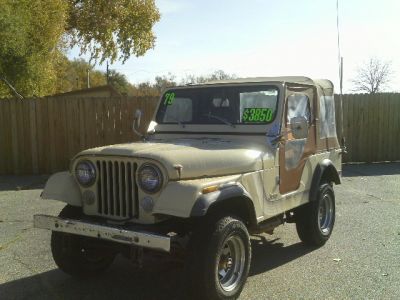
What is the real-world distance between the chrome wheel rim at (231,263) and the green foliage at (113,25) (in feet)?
86.1

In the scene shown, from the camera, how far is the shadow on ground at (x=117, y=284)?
16.4ft

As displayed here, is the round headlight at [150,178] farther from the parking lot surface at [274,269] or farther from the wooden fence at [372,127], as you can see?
the wooden fence at [372,127]

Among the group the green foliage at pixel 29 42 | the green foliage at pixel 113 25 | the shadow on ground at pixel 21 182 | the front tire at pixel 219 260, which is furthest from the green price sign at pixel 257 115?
the green foliage at pixel 113 25

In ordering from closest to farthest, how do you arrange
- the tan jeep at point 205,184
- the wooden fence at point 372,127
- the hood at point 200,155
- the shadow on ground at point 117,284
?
the tan jeep at point 205,184
the hood at point 200,155
the shadow on ground at point 117,284
the wooden fence at point 372,127

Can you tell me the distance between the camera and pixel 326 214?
278 inches

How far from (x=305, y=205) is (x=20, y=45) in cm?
1366

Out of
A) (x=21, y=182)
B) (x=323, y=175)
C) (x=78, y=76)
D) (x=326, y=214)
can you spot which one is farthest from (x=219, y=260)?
(x=78, y=76)

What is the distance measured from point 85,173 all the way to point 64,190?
336 mm

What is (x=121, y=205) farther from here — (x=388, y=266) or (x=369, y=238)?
(x=369, y=238)

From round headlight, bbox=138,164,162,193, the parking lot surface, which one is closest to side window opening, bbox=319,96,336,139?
the parking lot surface

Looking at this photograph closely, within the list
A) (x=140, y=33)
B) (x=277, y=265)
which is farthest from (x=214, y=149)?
(x=140, y=33)

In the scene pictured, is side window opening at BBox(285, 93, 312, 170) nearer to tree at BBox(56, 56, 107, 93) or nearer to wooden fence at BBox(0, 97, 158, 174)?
wooden fence at BBox(0, 97, 158, 174)

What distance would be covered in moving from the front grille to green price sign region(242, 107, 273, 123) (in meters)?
1.75

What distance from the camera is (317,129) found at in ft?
21.8
